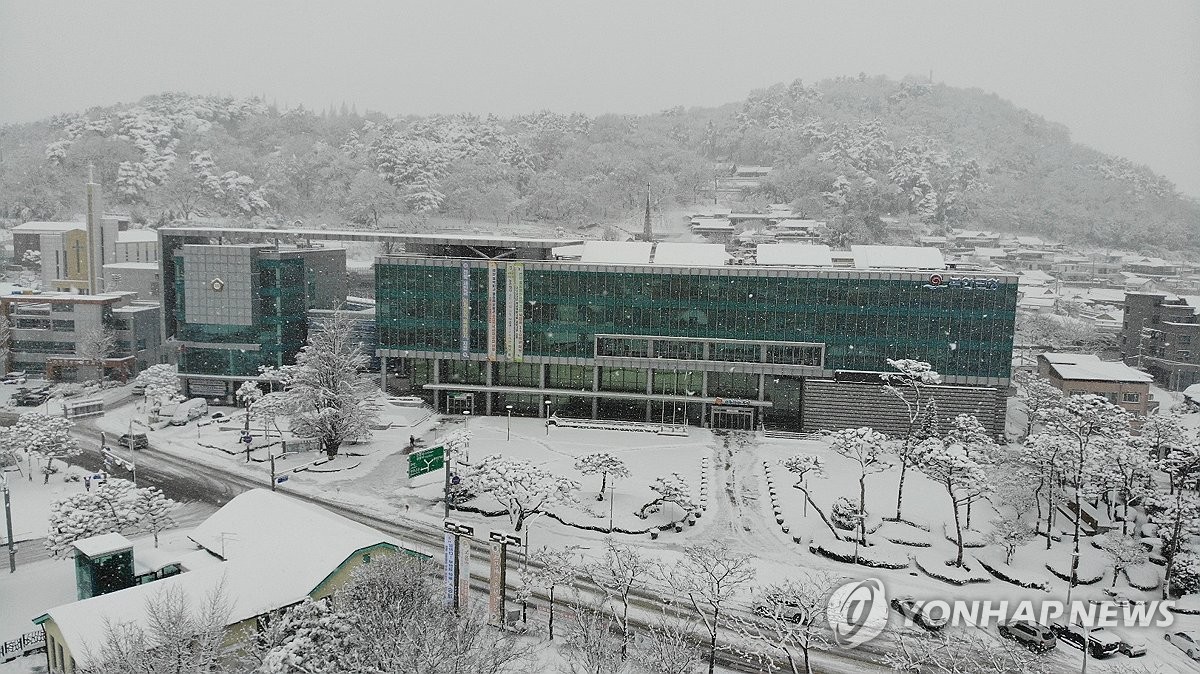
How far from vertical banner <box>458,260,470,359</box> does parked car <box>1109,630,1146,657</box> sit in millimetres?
49057

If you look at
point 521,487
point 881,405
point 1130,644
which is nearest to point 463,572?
point 521,487

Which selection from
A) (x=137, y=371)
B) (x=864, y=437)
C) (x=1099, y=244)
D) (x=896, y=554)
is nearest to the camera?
(x=896, y=554)

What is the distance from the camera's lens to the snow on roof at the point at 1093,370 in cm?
6544

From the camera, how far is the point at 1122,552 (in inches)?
1544

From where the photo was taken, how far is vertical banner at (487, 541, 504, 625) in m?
33.1

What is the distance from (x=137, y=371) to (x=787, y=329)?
63.3 metres

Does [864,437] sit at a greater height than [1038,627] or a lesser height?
greater

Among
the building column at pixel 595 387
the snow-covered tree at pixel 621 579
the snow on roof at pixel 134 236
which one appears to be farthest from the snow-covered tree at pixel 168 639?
the snow on roof at pixel 134 236

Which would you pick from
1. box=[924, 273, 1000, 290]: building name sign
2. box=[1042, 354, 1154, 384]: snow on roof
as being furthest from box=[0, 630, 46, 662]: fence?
box=[1042, 354, 1154, 384]: snow on roof

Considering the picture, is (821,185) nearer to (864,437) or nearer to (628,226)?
(628,226)

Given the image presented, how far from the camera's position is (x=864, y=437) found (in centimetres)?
4644

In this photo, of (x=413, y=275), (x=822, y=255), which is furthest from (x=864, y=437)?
(x=413, y=275)

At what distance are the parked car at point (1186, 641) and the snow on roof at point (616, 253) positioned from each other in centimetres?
4404

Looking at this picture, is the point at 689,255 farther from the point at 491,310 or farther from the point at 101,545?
the point at 101,545
